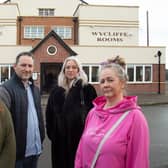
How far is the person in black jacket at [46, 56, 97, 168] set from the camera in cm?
550

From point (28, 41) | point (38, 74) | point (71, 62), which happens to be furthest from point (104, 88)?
point (28, 41)

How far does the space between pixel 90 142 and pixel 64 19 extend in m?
47.4

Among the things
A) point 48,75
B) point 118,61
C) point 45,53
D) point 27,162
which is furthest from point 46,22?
point 118,61

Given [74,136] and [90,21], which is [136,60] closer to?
[90,21]

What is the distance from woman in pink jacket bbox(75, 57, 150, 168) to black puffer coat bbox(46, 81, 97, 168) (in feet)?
5.47

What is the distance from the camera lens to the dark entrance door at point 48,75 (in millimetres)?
38875

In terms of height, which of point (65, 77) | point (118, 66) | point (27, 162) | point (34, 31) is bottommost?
point (27, 162)

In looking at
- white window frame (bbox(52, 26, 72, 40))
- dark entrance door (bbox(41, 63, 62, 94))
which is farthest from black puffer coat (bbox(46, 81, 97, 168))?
white window frame (bbox(52, 26, 72, 40))

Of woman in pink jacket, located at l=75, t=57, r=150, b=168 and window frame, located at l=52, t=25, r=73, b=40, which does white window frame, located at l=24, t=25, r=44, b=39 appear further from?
woman in pink jacket, located at l=75, t=57, r=150, b=168

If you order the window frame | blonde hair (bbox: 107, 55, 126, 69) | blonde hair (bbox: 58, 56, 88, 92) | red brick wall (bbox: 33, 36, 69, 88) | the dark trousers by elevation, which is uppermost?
the window frame

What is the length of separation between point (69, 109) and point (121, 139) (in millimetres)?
2154

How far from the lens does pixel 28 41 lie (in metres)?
48.3

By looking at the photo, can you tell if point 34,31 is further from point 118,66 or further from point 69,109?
point 118,66

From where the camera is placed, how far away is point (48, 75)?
39.6m
